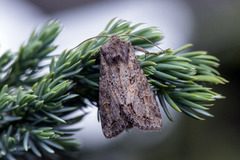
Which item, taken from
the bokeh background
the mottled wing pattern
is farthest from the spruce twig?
the bokeh background

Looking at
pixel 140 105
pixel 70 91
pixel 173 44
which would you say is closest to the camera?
pixel 70 91

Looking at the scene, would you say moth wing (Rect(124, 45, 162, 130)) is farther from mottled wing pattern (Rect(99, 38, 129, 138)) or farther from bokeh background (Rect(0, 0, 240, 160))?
bokeh background (Rect(0, 0, 240, 160))

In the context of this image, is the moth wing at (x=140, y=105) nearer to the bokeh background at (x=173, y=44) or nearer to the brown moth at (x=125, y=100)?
the brown moth at (x=125, y=100)

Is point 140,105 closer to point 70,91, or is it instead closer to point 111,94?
point 111,94

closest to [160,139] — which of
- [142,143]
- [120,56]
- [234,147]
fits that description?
[142,143]

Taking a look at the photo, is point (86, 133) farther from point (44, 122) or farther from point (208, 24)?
point (208, 24)

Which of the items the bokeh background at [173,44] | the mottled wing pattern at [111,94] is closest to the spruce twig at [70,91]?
the mottled wing pattern at [111,94]

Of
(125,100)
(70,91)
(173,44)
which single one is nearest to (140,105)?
(125,100)
